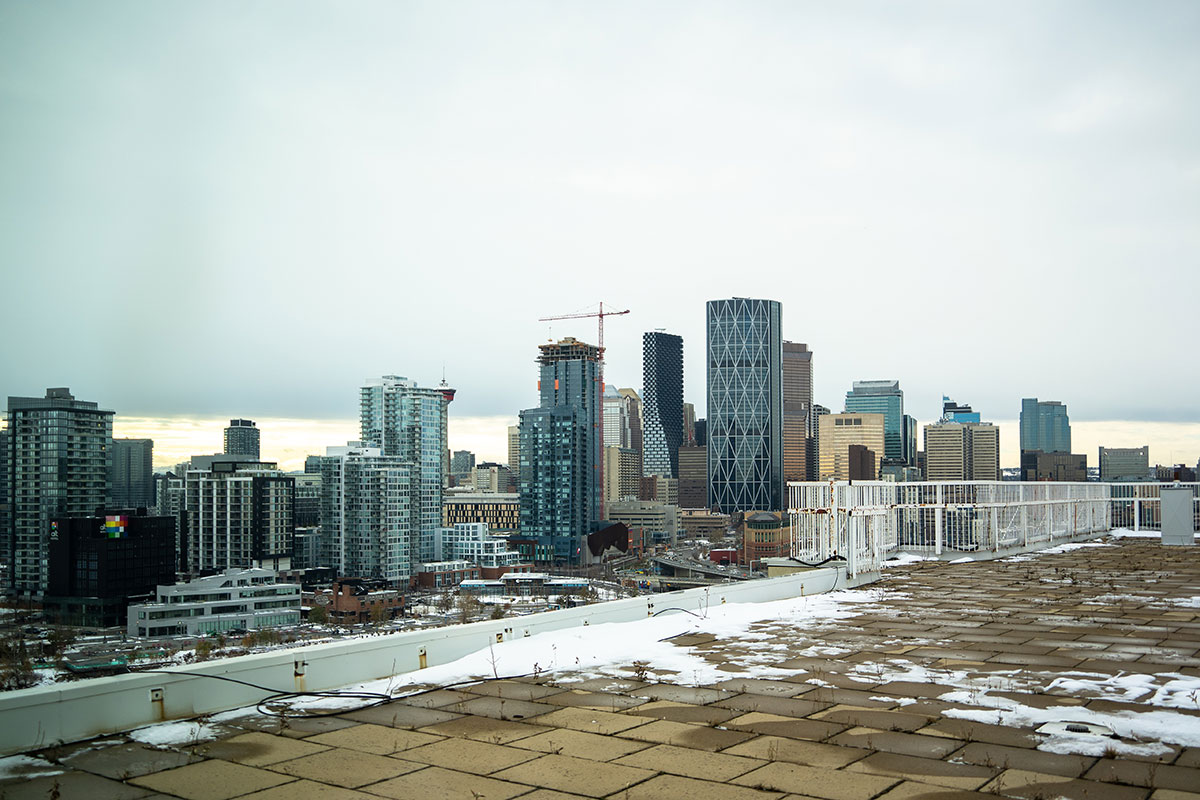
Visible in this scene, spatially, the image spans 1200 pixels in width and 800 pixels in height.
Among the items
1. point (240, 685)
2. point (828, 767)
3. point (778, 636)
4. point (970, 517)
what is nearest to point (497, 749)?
point (828, 767)

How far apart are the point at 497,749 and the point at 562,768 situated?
25.7 inches

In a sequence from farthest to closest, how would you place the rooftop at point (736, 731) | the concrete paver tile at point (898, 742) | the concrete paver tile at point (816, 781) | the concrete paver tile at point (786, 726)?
1. the concrete paver tile at point (786, 726)
2. the concrete paver tile at point (898, 742)
3. the rooftop at point (736, 731)
4. the concrete paver tile at point (816, 781)

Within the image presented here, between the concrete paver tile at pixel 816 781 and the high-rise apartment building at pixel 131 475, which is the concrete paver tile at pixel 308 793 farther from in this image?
the high-rise apartment building at pixel 131 475

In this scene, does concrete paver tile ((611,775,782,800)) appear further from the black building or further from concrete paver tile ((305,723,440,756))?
the black building

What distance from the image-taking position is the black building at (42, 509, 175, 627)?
82688 mm

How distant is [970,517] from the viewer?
23125 millimetres

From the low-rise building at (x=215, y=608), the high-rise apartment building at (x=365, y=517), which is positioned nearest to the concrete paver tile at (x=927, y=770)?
the low-rise building at (x=215, y=608)

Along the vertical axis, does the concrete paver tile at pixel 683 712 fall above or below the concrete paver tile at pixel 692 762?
below

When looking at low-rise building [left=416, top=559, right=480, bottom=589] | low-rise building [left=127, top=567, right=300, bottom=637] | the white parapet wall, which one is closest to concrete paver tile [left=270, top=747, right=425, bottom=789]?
the white parapet wall

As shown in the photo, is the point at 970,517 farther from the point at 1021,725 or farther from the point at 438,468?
the point at 438,468

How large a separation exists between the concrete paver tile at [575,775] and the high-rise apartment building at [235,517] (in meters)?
125

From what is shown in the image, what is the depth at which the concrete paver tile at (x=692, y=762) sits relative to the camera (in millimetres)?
5715

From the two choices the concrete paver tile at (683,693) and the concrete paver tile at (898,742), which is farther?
the concrete paver tile at (683,693)

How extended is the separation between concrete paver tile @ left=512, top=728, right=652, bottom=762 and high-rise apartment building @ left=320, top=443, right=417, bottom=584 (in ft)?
448
